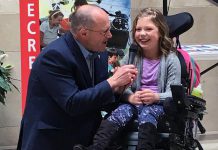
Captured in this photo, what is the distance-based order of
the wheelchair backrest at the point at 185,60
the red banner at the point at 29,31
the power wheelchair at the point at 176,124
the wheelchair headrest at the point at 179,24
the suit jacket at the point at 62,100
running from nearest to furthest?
the suit jacket at the point at 62,100
the power wheelchair at the point at 176,124
the wheelchair backrest at the point at 185,60
the wheelchair headrest at the point at 179,24
the red banner at the point at 29,31

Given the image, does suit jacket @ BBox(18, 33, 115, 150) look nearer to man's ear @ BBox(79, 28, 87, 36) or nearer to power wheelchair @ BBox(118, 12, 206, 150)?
man's ear @ BBox(79, 28, 87, 36)

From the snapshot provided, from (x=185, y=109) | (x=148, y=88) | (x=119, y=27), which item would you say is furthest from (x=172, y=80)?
(x=119, y=27)

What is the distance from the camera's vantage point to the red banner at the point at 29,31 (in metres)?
4.25

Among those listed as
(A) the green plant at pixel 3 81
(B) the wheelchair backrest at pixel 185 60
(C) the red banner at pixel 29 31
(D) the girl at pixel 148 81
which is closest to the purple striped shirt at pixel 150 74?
(D) the girl at pixel 148 81

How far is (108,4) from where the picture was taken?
4.52 m

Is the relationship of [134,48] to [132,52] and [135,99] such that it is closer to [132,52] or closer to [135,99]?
[132,52]

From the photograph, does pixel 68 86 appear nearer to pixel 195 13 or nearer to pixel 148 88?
pixel 148 88

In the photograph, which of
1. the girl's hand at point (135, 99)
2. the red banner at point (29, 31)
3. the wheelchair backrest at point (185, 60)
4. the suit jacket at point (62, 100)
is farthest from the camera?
the red banner at point (29, 31)

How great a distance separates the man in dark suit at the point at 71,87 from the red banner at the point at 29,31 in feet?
5.10

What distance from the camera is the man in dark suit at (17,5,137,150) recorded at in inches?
102

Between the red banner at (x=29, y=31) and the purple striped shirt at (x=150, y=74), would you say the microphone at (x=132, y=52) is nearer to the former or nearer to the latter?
the purple striped shirt at (x=150, y=74)

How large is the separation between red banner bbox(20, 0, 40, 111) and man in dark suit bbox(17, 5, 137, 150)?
1555 millimetres

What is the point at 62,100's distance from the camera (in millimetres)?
2594

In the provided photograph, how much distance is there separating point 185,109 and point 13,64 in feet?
9.38
